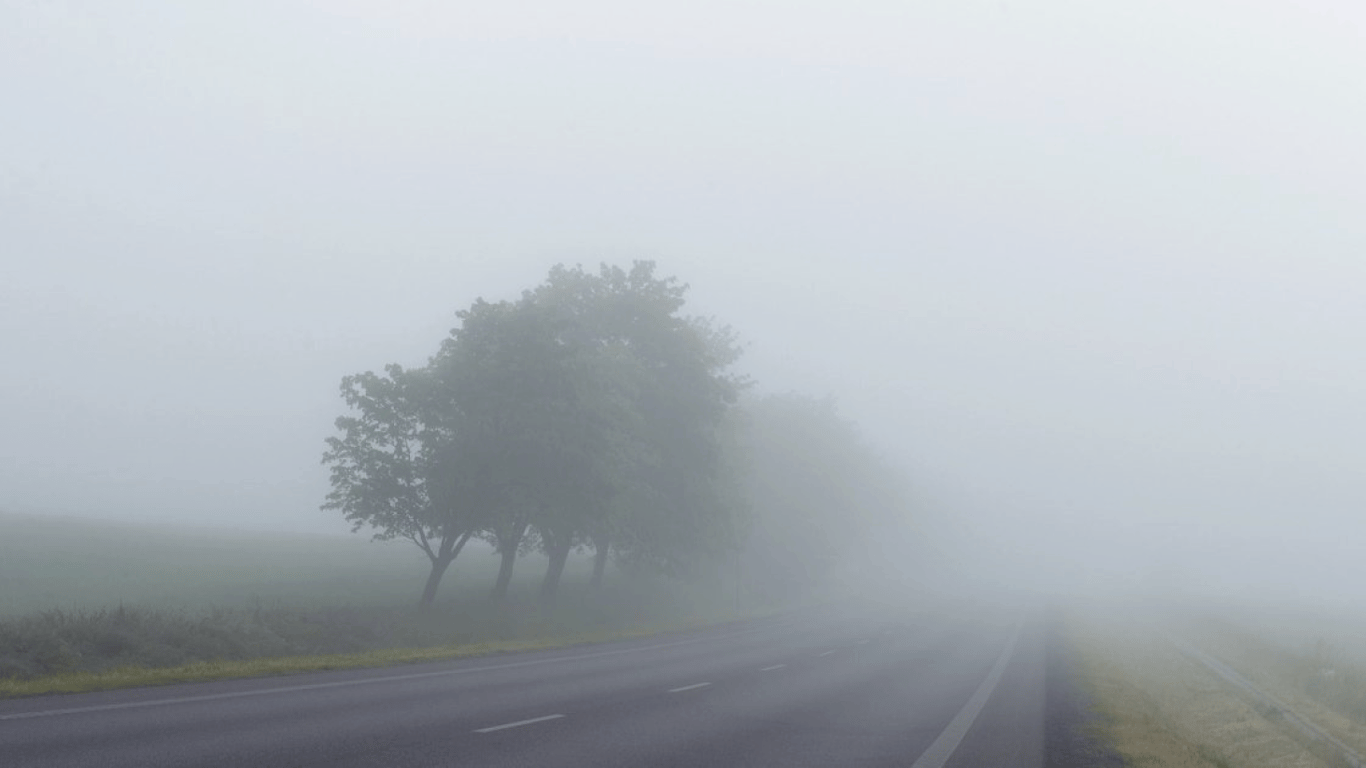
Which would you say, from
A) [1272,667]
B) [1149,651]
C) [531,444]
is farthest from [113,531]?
[1272,667]

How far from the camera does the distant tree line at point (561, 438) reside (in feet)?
131

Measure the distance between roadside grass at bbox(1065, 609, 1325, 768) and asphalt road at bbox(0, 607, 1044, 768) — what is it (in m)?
1.59

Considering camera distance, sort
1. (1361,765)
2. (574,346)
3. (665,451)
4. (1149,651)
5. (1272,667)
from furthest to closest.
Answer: (665,451)
(1149,651)
(574,346)
(1272,667)
(1361,765)

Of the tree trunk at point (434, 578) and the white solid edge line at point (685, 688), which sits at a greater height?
the tree trunk at point (434, 578)

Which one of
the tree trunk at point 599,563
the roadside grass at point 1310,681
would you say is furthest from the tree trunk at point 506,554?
the roadside grass at point 1310,681

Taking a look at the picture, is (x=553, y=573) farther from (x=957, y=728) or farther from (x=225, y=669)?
(x=957, y=728)

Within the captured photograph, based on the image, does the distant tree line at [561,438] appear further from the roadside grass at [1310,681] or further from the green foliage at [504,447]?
the roadside grass at [1310,681]

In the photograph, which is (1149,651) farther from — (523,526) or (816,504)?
(816,504)

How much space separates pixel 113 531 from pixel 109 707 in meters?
67.1

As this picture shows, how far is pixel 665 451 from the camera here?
54688mm

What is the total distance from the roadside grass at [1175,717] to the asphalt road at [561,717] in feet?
5.21

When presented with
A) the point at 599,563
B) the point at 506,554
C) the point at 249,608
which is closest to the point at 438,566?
the point at 506,554

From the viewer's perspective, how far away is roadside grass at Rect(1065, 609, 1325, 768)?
18359 millimetres

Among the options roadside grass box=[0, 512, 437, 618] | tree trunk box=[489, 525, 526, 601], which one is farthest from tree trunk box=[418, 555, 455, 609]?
tree trunk box=[489, 525, 526, 601]
